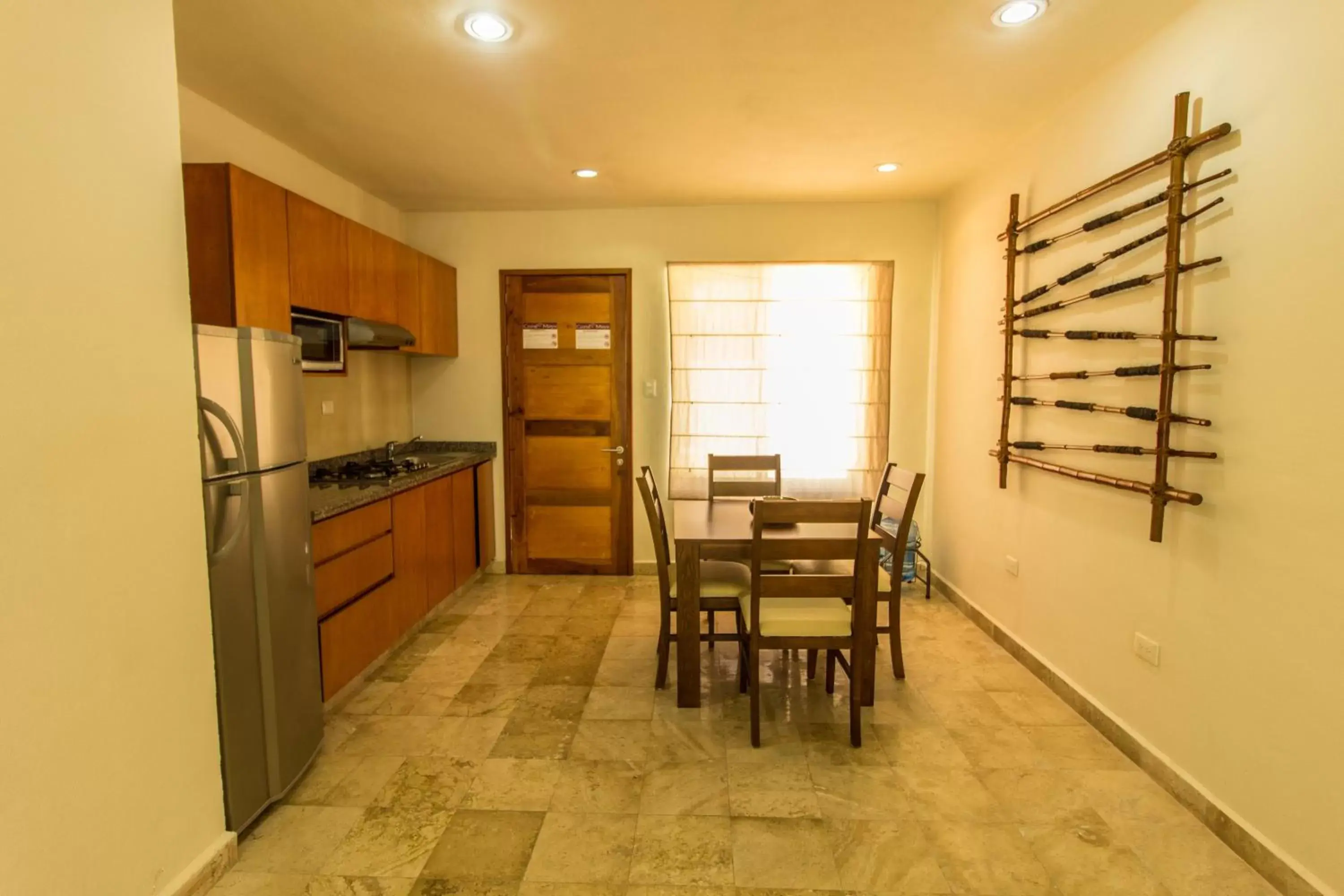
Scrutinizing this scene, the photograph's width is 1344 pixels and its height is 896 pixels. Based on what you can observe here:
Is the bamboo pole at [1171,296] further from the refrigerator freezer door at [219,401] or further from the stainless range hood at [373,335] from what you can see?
the stainless range hood at [373,335]

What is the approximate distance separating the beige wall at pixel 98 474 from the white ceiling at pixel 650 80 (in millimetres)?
814

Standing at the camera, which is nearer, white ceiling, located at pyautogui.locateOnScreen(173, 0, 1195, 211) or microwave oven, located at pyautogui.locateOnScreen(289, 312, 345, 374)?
white ceiling, located at pyautogui.locateOnScreen(173, 0, 1195, 211)

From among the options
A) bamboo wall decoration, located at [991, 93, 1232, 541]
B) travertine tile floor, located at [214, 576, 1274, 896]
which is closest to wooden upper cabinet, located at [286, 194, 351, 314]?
travertine tile floor, located at [214, 576, 1274, 896]

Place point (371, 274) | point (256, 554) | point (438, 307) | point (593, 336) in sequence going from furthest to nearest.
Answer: point (593, 336), point (438, 307), point (371, 274), point (256, 554)

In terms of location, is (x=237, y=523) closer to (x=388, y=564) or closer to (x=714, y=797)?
(x=388, y=564)

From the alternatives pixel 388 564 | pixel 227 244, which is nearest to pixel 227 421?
pixel 227 244

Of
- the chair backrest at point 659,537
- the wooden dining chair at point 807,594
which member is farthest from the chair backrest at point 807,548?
the chair backrest at point 659,537

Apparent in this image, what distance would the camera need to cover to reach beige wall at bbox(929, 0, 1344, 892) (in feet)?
5.15

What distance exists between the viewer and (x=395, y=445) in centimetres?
408

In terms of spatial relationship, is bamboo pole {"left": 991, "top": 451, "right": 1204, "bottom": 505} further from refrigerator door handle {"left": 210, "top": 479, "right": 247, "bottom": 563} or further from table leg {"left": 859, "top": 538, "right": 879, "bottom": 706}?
refrigerator door handle {"left": 210, "top": 479, "right": 247, "bottom": 563}

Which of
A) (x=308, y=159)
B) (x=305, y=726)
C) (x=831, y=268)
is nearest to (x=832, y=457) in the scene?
(x=831, y=268)

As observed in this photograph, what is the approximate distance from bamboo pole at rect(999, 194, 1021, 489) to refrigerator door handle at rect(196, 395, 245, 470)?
3.19 metres

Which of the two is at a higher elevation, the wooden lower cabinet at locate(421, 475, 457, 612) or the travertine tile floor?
the wooden lower cabinet at locate(421, 475, 457, 612)

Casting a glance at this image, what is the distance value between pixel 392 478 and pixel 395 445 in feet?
3.25
